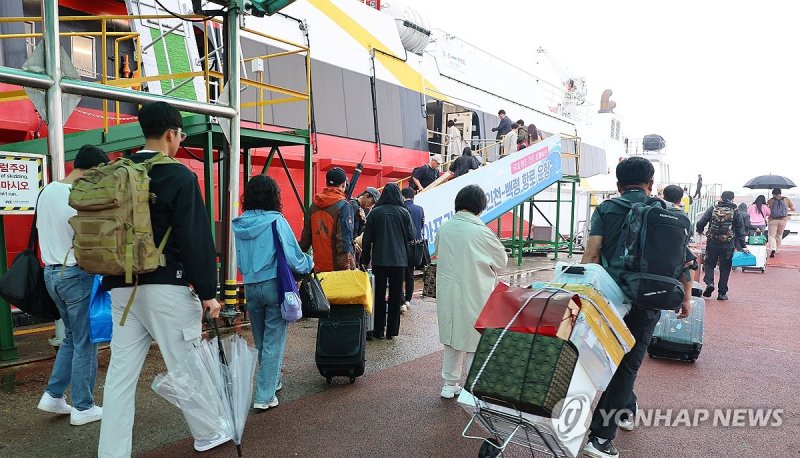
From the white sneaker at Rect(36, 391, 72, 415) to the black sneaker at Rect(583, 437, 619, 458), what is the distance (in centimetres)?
349

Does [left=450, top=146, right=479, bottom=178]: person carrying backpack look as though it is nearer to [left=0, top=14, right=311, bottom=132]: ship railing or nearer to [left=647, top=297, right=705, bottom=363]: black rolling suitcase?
[left=0, top=14, right=311, bottom=132]: ship railing

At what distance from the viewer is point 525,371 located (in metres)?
2.56

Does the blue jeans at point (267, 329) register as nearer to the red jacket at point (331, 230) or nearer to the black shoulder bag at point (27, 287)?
the black shoulder bag at point (27, 287)

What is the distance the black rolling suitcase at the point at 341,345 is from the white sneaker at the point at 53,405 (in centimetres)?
180

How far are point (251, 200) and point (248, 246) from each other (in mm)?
329

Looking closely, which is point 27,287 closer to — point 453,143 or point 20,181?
point 20,181

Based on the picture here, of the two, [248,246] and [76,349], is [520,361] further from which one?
[76,349]

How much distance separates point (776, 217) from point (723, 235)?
931 centimetres

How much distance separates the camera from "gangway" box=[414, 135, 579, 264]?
381 inches

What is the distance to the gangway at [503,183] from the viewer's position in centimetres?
969

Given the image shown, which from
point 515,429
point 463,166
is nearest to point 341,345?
point 515,429

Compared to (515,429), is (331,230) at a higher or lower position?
higher

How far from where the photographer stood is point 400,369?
5.19 meters

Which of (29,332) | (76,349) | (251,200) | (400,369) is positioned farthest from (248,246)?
(29,332)
